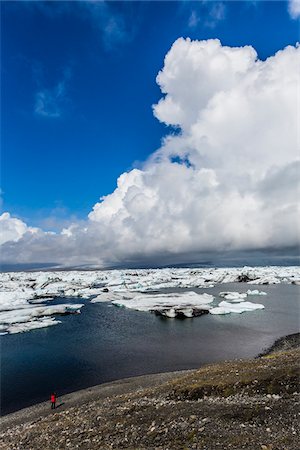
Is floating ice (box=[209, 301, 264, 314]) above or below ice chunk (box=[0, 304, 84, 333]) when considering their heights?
below

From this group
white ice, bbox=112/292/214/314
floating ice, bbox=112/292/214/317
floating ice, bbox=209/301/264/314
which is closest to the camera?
floating ice, bbox=112/292/214/317

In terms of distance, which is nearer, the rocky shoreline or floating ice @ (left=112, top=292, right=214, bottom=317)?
the rocky shoreline

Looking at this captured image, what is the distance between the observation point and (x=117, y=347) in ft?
148

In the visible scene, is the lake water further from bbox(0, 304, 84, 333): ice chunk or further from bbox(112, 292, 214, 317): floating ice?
bbox(0, 304, 84, 333): ice chunk

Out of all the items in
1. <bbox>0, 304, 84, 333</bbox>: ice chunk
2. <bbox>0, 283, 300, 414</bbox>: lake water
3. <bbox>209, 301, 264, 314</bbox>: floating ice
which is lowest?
<bbox>0, 283, 300, 414</bbox>: lake water

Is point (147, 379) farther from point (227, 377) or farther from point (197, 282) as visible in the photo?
point (197, 282)

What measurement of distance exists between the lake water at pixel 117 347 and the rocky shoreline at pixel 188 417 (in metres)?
7.20

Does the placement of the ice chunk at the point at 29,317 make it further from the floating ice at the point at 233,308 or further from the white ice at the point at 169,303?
the floating ice at the point at 233,308

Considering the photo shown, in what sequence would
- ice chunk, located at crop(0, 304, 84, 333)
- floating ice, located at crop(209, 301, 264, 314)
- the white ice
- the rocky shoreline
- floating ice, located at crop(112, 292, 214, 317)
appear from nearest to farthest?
the rocky shoreline
ice chunk, located at crop(0, 304, 84, 333)
floating ice, located at crop(112, 292, 214, 317)
floating ice, located at crop(209, 301, 264, 314)
the white ice

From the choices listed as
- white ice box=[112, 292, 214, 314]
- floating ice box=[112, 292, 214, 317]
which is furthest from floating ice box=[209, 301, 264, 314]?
white ice box=[112, 292, 214, 314]

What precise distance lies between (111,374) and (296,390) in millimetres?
21340

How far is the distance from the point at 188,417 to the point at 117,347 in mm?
28591

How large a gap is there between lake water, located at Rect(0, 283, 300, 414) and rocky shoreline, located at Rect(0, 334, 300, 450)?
7198 mm

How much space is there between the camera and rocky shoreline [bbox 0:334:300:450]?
15406mm
